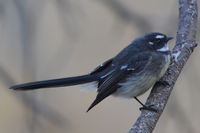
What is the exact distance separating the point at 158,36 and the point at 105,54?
2.18 m

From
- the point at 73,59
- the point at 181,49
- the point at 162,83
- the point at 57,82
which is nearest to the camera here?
the point at 162,83

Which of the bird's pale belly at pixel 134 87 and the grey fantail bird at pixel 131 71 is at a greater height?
the grey fantail bird at pixel 131 71

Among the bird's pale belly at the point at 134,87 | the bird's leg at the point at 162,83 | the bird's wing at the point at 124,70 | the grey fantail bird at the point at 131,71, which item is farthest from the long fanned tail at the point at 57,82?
the bird's leg at the point at 162,83

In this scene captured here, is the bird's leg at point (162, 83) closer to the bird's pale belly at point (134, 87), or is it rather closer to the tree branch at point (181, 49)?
the tree branch at point (181, 49)

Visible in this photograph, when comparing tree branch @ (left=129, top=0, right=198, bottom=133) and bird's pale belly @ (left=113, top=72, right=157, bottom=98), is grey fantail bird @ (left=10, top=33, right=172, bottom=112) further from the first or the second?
tree branch @ (left=129, top=0, right=198, bottom=133)

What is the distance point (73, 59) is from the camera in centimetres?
702

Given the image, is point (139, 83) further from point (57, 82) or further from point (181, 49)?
point (57, 82)

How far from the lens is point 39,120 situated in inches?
159

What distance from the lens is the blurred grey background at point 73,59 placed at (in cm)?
399

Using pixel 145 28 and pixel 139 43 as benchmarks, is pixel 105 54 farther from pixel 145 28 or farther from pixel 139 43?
pixel 145 28

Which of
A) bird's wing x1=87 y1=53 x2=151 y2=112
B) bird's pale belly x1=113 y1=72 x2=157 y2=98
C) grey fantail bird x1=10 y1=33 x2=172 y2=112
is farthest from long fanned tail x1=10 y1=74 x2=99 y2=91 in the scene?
bird's pale belly x1=113 y1=72 x2=157 y2=98

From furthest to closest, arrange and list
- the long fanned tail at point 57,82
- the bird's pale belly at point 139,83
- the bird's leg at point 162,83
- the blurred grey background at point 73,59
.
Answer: the bird's pale belly at point 139,83 < the long fanned tail at point 57,82 < the bird's leg at point 162,83 < the blurred grey background at point 73,59

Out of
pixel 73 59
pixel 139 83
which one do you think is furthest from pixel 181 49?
pixel 73 59

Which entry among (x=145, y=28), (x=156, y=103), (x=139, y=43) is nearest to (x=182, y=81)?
(x=139, y=43)
